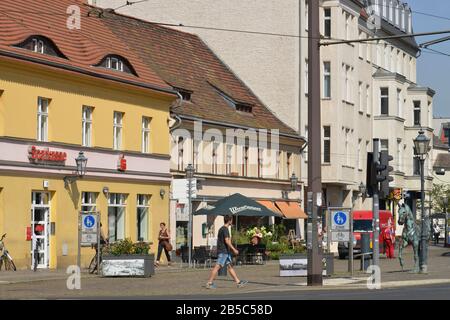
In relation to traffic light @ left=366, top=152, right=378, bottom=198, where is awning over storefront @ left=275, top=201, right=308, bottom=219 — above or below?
below

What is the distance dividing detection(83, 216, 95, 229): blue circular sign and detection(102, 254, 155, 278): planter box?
46.7 inches

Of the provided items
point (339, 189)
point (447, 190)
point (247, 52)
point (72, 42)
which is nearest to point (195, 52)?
point (247, 52)

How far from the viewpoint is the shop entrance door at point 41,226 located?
43.4 metres

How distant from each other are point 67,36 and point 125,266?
1250cm

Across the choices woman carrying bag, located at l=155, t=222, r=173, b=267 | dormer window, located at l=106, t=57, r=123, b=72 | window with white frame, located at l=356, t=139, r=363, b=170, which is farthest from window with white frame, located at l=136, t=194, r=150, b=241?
window with white frame, located at l=356, t=139, r=363, b=170

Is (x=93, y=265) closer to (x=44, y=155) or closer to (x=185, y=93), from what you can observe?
(x=44, y=155)

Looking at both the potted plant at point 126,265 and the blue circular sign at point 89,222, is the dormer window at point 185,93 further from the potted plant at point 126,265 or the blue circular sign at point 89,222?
the blue circular sign at point 89,222

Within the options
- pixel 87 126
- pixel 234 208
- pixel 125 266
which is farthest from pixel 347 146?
pixel 125 266

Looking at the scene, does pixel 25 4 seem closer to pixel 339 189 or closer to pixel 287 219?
pixel 287 219

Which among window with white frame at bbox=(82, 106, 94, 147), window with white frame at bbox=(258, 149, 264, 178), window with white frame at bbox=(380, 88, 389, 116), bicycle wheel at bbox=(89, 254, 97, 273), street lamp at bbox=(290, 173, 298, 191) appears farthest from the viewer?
window with white frame at bbox=(380, 88, 389, 116)

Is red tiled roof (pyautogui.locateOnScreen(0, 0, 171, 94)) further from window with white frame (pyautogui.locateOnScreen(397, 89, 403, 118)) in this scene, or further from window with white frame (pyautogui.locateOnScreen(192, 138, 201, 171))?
window with white frame (pyautogui.locateOnScreen(397, 89, 403, 118))

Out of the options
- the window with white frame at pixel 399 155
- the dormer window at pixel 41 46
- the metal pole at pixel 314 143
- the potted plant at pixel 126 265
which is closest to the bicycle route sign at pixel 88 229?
the potted plant at pixel 126 265

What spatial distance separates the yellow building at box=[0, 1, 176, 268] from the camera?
42.0 m

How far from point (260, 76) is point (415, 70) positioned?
2898 cm
